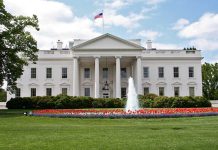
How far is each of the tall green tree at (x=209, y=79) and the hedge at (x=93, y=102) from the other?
41.7m

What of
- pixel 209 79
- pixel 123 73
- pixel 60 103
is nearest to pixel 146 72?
pixel 123 73

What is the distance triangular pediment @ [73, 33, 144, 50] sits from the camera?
5534 centimetres

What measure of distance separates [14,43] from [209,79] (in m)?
61.5

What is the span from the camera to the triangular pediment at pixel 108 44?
55344 mm

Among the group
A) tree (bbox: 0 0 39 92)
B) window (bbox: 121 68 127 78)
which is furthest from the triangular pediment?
tree (bbox: 0 0 39 92)

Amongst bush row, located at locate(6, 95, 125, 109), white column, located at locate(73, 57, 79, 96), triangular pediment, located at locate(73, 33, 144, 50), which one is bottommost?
bush row, located at locate(6, 95, 125, 109)

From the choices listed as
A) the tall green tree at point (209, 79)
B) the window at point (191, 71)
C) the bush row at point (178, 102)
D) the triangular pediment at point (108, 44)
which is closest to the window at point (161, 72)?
the window at point (191, 71)

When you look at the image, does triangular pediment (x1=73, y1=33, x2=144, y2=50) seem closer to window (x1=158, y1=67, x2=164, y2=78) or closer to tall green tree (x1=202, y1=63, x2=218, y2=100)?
window (x1=158, y1=67, x2=164, y2=78)

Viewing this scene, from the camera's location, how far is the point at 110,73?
6050 centimetres

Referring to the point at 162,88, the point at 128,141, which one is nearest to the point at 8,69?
the point at 128,141

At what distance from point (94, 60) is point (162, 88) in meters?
11.7

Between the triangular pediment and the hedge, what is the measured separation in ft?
35.8

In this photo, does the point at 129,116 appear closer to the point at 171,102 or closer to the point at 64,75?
the point at 171,102

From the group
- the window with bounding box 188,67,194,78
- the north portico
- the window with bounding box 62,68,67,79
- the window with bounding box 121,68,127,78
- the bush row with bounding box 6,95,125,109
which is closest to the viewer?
the bush row with bounding box 6,95,125,109
